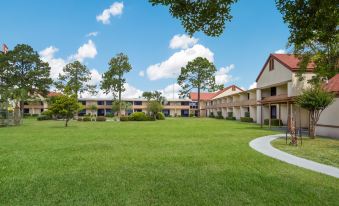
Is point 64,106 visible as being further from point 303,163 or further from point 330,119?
point 303,163

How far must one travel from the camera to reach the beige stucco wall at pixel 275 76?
100 feet

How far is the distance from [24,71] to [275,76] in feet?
160

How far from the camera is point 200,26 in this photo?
24.7 feet

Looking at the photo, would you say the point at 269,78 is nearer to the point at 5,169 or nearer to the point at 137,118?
the point at 137,118

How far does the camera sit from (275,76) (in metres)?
33.1

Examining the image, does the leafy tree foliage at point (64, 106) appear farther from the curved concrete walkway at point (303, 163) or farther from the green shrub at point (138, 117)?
the curved concrete walkway at point (303, 163)

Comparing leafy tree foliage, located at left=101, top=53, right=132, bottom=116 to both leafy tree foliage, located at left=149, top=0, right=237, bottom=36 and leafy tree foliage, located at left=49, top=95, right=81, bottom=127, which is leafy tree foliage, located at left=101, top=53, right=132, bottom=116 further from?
leafy tree foliage, located at left=149, top=0, right=237, bottom=36

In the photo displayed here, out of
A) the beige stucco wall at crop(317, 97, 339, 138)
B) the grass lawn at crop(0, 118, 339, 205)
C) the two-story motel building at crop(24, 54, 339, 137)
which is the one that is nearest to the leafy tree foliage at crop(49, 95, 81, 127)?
the grass lawn at crop(0, 118, 339, 205)

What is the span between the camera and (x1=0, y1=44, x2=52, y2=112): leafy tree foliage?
5250 centimetres

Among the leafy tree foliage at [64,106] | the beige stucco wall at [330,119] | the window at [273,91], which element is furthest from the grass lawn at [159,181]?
the window at [273,91]

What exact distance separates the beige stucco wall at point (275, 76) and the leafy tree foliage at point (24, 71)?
143ft

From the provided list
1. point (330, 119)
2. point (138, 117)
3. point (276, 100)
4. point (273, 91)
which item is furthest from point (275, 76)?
point (138, 117)

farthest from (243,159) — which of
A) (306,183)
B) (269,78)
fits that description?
(269,78)

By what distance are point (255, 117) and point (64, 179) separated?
128ft
